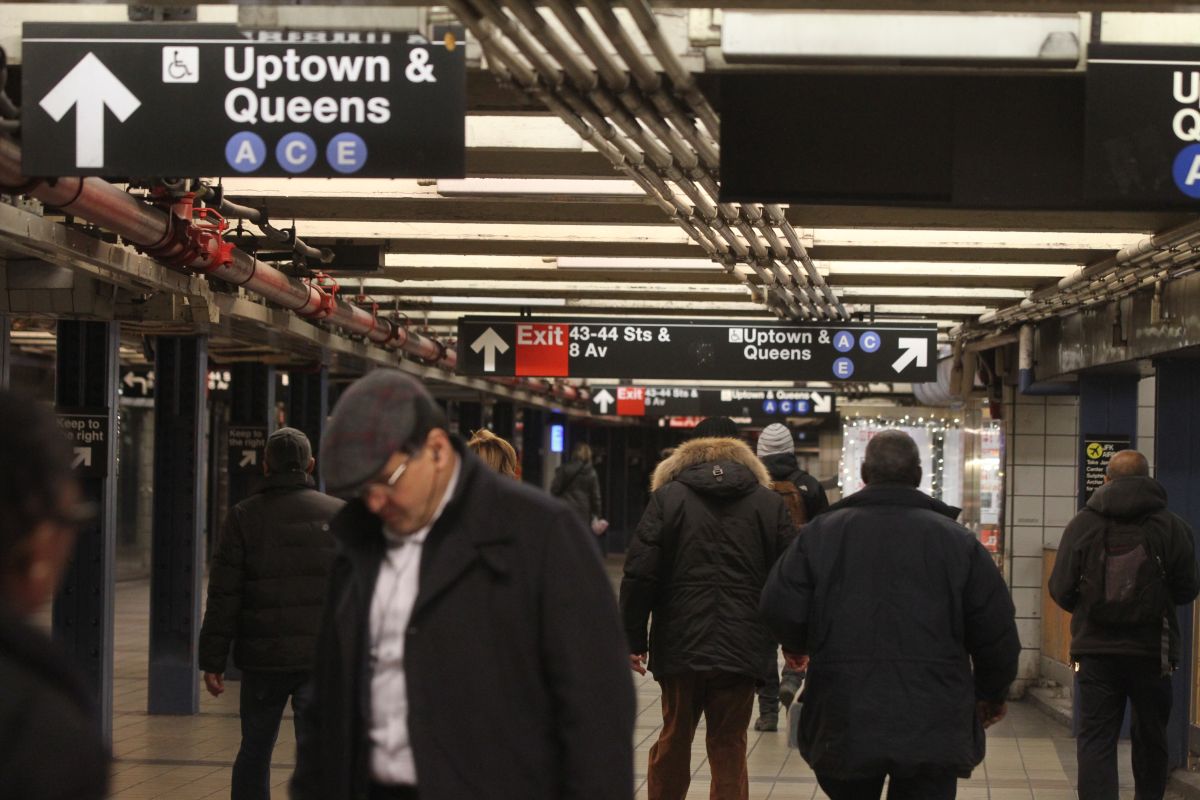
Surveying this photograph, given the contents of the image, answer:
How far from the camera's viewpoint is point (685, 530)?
22.0ft

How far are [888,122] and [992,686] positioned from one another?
Answer: 1719 millimetres

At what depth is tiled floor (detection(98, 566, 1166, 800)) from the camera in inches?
340

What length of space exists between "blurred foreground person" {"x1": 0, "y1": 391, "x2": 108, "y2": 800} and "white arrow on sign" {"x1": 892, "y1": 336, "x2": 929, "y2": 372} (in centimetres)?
1018

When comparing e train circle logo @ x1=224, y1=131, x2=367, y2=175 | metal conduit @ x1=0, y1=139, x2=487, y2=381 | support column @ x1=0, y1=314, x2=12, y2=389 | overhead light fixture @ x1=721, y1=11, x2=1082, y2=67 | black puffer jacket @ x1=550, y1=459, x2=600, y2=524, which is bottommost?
black puffer jacket @ x1=550, y1=459, x2=600, y2=524

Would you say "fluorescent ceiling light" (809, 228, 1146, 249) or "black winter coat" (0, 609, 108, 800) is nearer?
"black winter coat" (0, 609, 108, 800)

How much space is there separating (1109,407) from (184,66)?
7.61 meters

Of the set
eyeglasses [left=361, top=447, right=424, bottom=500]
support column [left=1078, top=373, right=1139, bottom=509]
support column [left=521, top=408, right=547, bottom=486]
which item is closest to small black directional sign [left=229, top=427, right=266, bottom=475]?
support column [left=1078, top=373, right=1139, bottom=509]

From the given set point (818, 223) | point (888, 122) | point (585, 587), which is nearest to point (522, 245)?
point (818, 223)

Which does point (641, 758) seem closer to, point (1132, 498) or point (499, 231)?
point (499, 231)

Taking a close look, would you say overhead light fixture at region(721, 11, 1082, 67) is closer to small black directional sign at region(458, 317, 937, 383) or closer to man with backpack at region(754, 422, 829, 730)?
man with backpack at region(754, 422, 829, 730)

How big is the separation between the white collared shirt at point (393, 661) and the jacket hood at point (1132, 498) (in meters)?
4.96

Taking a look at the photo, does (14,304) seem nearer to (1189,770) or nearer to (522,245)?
(522,245)

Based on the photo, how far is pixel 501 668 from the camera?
10.4 ft

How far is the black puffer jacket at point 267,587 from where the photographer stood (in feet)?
21.3
